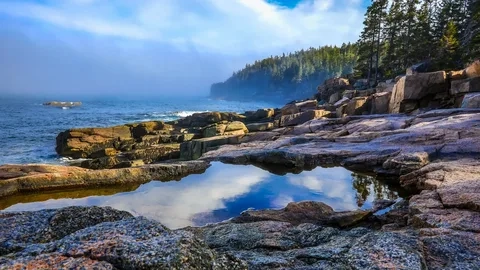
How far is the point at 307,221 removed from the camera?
1036cm

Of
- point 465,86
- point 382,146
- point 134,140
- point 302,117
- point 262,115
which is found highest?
point 465,86

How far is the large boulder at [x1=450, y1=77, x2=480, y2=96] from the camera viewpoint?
97.6 feet

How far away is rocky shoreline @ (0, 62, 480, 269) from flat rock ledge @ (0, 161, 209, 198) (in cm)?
5

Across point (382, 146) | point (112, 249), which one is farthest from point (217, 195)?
point (382, 146)

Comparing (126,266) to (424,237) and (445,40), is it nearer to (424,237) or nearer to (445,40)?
(424,237)

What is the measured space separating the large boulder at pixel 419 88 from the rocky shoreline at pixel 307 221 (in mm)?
3273

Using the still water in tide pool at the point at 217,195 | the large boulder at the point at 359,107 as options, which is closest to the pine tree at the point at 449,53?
the large boulder at the point at 359,107

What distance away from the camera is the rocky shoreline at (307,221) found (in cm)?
482

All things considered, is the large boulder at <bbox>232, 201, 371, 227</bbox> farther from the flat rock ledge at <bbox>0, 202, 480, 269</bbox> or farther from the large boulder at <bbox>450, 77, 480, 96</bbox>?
the large boulder at <bbox>450, 77, 480, 96</bbox>

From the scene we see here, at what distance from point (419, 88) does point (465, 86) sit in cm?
386

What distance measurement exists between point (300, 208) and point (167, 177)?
29.6ft

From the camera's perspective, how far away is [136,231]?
5387 mm

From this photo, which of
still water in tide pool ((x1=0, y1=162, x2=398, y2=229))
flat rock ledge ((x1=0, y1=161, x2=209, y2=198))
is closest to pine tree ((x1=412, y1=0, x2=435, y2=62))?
still water in tide pool ((x1=0, y1=162, x2=398, y2=229))

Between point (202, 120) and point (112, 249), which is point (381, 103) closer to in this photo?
point (202, 120)
